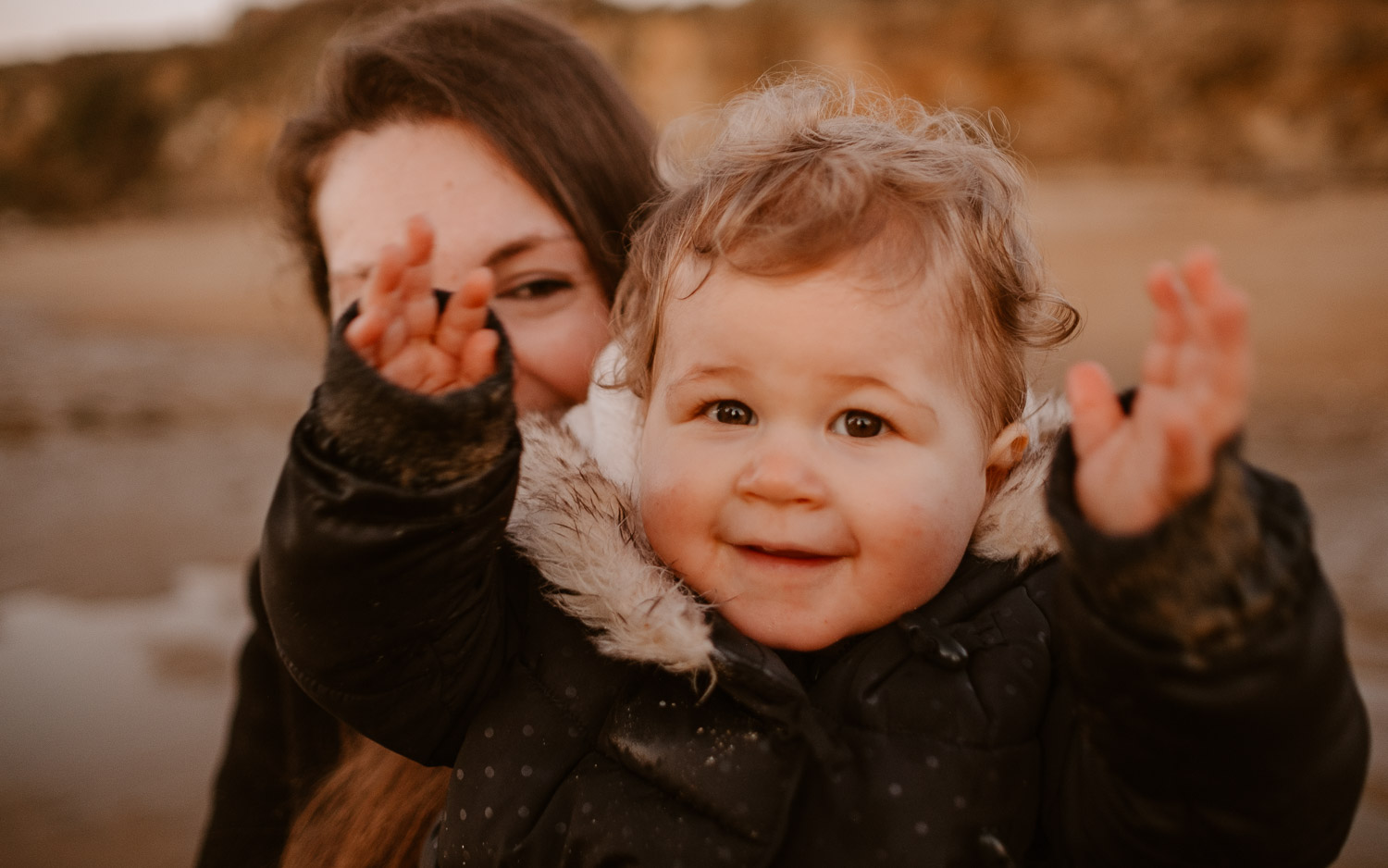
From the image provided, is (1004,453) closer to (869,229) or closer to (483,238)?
(869,229)

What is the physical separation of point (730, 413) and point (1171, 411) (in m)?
0.65

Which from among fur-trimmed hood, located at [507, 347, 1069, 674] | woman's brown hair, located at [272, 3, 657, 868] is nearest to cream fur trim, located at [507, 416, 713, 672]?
fur-trimmed hood, located at [507, 347, 1069, 674]

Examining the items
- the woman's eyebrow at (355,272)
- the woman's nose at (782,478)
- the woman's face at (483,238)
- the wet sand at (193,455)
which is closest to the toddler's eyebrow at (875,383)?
the woman's nose at (782,478)

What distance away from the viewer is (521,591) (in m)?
1.51

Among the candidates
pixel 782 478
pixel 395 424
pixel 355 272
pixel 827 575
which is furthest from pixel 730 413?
pixel 355 272

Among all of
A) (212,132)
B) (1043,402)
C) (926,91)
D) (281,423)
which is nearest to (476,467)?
(1043,402)

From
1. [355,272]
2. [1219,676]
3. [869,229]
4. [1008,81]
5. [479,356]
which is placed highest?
[869,229]

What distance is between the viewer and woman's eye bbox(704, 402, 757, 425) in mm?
1409

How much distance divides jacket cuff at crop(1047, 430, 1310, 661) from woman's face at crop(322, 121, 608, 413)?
1.33 metres

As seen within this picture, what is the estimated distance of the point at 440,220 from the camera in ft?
6.49

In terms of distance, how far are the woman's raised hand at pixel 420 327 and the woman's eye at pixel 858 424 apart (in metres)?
0.50

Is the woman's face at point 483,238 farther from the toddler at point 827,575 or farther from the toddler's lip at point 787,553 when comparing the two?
the toddler's lip at point 787,553

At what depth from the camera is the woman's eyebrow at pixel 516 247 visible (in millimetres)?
2020

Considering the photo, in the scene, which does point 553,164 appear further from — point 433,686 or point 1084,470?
point 1084,470
